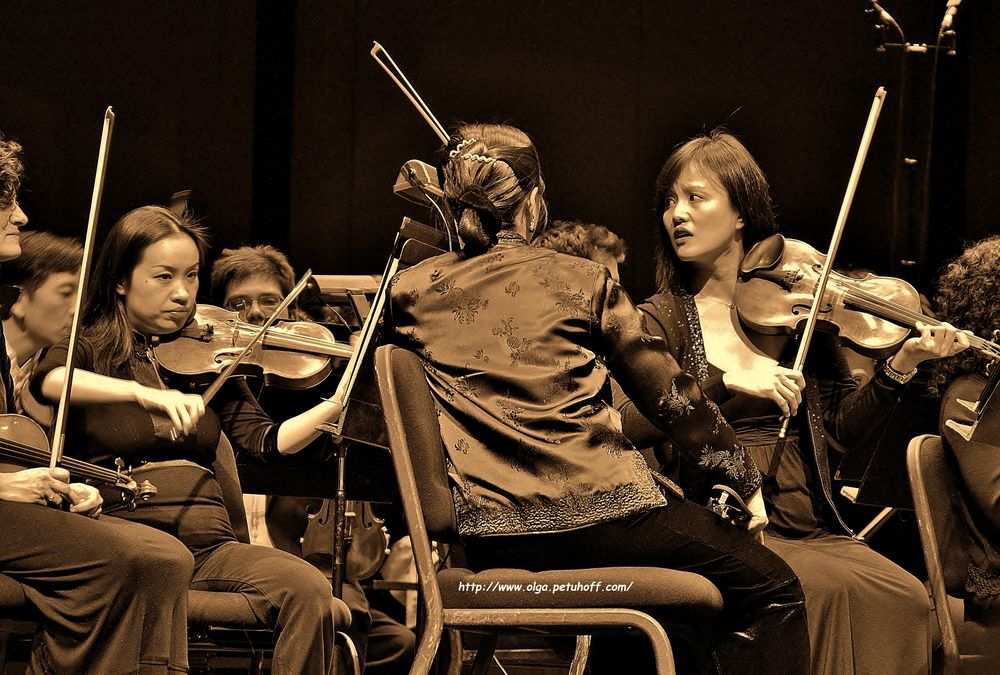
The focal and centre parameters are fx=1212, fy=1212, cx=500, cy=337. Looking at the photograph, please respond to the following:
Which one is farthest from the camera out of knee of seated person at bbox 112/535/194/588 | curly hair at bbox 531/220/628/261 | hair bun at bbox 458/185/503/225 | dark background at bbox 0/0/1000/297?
dark background at bbox 0/0/1000/297

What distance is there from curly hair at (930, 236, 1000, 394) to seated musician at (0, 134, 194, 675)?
4.91 feet

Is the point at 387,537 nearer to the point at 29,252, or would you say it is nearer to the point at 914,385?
the point at 29,252

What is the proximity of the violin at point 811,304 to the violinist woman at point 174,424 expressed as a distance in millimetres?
809

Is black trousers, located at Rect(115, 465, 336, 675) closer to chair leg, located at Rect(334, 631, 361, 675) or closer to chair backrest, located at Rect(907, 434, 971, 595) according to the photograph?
chair leg, located at Rect(334, 631, 361, 675)

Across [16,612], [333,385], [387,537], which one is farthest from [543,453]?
[387,537]

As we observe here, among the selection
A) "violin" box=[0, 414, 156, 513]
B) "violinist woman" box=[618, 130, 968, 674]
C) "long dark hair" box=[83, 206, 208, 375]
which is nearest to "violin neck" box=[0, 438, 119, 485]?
"violin" box=[0, 414, 156, 513]

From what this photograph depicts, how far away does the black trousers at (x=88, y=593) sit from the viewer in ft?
5.89

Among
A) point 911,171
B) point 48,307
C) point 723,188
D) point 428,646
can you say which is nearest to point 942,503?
point 723,188

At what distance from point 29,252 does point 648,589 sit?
66.1 inches

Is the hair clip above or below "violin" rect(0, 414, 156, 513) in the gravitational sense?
above

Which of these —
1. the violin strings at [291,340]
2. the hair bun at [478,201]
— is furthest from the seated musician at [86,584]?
the violin strings at [291,340]

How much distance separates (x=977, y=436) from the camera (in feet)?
6.62

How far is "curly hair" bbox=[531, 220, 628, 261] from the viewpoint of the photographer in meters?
3.21

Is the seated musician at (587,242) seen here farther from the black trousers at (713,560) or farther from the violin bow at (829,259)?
the black trousers at (713,560)
